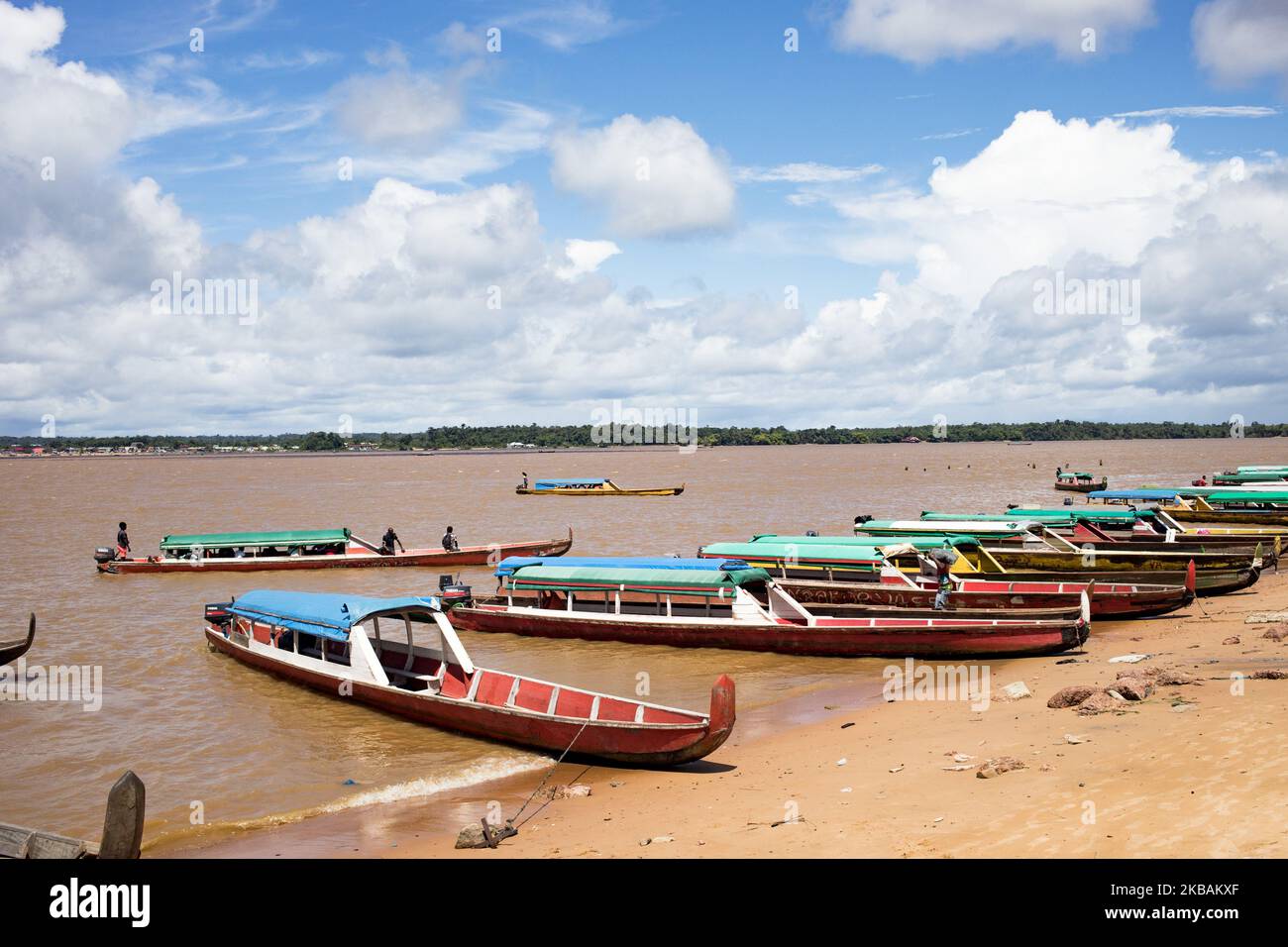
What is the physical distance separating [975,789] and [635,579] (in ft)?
44.4

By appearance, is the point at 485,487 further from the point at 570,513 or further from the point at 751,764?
the point at 751,764

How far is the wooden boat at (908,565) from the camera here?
86.8ft

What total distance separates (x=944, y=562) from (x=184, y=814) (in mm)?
18708

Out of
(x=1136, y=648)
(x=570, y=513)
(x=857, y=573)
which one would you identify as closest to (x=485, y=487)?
(x=570, y=513)

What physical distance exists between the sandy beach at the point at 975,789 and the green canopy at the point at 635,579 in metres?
6.44

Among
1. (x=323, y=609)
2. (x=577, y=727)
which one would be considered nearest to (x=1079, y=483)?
(x=323, y=609)

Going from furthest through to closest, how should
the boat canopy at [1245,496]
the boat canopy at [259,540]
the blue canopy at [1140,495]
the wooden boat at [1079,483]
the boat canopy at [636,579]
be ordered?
the wooden boat at [1079,483], the blue canopy at [1140,495], the boat canopy at [1245,496], the boat canopy at [259,540], the boat canopy at [636,579]

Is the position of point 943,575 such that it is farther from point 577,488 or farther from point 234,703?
point 577,488

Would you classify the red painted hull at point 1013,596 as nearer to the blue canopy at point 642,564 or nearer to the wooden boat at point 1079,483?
the blue canopy at point 642,564

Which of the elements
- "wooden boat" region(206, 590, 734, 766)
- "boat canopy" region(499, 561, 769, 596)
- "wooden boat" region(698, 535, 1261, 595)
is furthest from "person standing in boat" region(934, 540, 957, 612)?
"wooden boat" region(206, 590, 734, 766)

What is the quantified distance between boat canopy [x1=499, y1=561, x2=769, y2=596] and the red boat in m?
2.45

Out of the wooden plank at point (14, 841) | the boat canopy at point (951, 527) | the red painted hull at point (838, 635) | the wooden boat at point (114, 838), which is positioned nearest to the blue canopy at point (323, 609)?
the red painted hull at point (838, 635)

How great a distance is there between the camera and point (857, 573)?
26984mm

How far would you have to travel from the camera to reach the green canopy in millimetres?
22688
